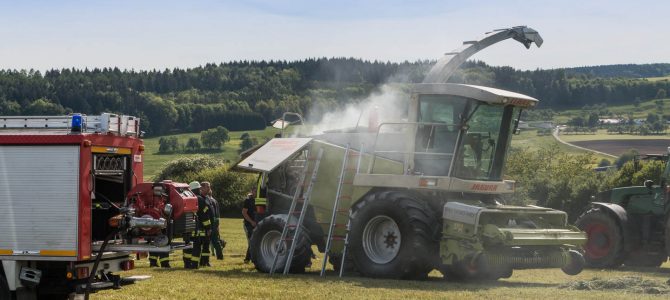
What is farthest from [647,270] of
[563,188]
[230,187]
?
[230,187]

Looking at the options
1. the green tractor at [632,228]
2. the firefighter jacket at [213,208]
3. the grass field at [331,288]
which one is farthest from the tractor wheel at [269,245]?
the green tractor at [632,228]

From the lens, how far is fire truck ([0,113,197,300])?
13.5 m

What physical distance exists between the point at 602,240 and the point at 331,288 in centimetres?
957

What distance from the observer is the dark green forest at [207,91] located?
103m

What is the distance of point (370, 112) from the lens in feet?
68.0

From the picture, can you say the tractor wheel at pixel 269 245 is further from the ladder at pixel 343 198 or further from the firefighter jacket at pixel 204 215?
the firefighter jacket at pixel 204 215

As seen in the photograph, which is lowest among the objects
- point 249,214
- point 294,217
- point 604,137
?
point 604,137

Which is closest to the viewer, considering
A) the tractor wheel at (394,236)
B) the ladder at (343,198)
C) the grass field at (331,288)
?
the grass field at (331,288)

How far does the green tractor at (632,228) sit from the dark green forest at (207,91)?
152 ft

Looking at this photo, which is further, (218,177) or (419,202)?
(218,177)

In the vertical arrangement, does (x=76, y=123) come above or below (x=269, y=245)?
above

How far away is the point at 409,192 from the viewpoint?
1884 centimetres

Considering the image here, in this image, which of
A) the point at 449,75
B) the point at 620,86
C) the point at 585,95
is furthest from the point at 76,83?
the point at 449,75

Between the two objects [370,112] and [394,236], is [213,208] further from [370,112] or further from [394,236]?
[394,236]
